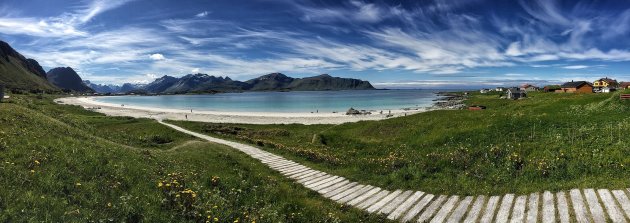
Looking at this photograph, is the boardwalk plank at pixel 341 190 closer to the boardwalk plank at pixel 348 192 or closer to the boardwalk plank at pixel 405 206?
the boardwalk plank at pixel 348 192

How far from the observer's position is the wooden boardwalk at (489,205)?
1052 centimetres

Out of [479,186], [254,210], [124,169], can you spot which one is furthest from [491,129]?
[124,169]

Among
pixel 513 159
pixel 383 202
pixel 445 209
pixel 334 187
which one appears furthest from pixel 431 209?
pixel 513 159

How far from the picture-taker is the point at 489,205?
12.5m

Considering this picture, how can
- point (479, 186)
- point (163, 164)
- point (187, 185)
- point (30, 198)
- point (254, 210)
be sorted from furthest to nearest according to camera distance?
point (163, 164), point (479, 186), point (187, 185), point (254, 210), point (30, 198)

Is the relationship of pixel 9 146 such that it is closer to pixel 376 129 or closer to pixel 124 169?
pixel 124 169

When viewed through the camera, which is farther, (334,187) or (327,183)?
(327,183)

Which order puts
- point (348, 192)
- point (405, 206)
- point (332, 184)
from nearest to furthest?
point (405, 206), point (348, 192), point (332, 184)

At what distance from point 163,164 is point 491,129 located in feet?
74.6

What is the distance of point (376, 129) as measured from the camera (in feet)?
129

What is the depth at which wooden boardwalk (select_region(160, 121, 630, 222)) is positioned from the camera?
34.5 feet

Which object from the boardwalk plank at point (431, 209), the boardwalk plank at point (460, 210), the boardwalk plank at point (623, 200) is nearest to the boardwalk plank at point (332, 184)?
the boardwalk plank at point (431, 209)

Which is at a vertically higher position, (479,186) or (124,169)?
(124,169)

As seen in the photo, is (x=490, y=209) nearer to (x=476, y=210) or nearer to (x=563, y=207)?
(x=476, y=210)
